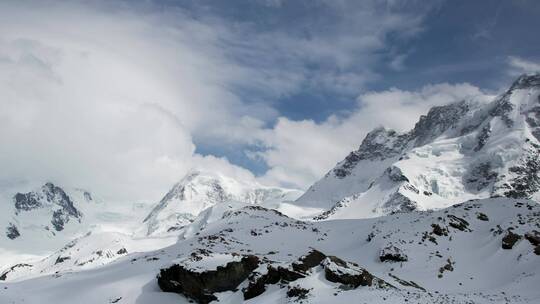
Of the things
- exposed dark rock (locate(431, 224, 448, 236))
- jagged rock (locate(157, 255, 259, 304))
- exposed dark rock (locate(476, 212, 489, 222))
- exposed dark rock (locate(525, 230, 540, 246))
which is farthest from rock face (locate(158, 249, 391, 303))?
exposed dark rock (locate(476, 212, 489, 222))

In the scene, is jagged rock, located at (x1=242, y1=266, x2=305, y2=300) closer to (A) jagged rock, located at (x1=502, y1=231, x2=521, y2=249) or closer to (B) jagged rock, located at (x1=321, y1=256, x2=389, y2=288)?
(B) jagged rock, located at (x1=321, y1=256, x2=389, y2=288)

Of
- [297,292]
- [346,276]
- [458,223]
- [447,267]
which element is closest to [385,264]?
[447,267]

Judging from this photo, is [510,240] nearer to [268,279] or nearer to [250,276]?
[268,279]

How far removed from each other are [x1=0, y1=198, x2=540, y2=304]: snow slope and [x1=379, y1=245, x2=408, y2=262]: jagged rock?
0.35 metres

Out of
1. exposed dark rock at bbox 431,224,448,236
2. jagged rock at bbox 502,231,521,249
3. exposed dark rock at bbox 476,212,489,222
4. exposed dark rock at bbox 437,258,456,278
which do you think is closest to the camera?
exposed dark rock at bbox 437,258,456,278

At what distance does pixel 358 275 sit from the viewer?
37.6m

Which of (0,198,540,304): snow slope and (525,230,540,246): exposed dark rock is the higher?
(525,230,540,246): exposed dark rock

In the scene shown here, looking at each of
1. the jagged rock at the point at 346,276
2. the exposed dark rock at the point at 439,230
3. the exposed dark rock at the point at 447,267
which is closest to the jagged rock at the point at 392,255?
the exposed dark rock at the point at 447,267

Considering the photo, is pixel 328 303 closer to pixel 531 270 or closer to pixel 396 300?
pixel 396 300

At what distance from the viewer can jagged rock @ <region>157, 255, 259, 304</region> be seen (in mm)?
42531

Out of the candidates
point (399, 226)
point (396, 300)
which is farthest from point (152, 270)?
point (399, 226)

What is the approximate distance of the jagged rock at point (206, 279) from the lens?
42531 mm

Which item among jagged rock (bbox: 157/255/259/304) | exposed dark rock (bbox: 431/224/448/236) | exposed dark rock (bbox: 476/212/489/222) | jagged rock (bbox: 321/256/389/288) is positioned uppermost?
exposed dark rock (bbox: 476/212/489/222)

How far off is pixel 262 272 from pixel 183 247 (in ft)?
91.2
